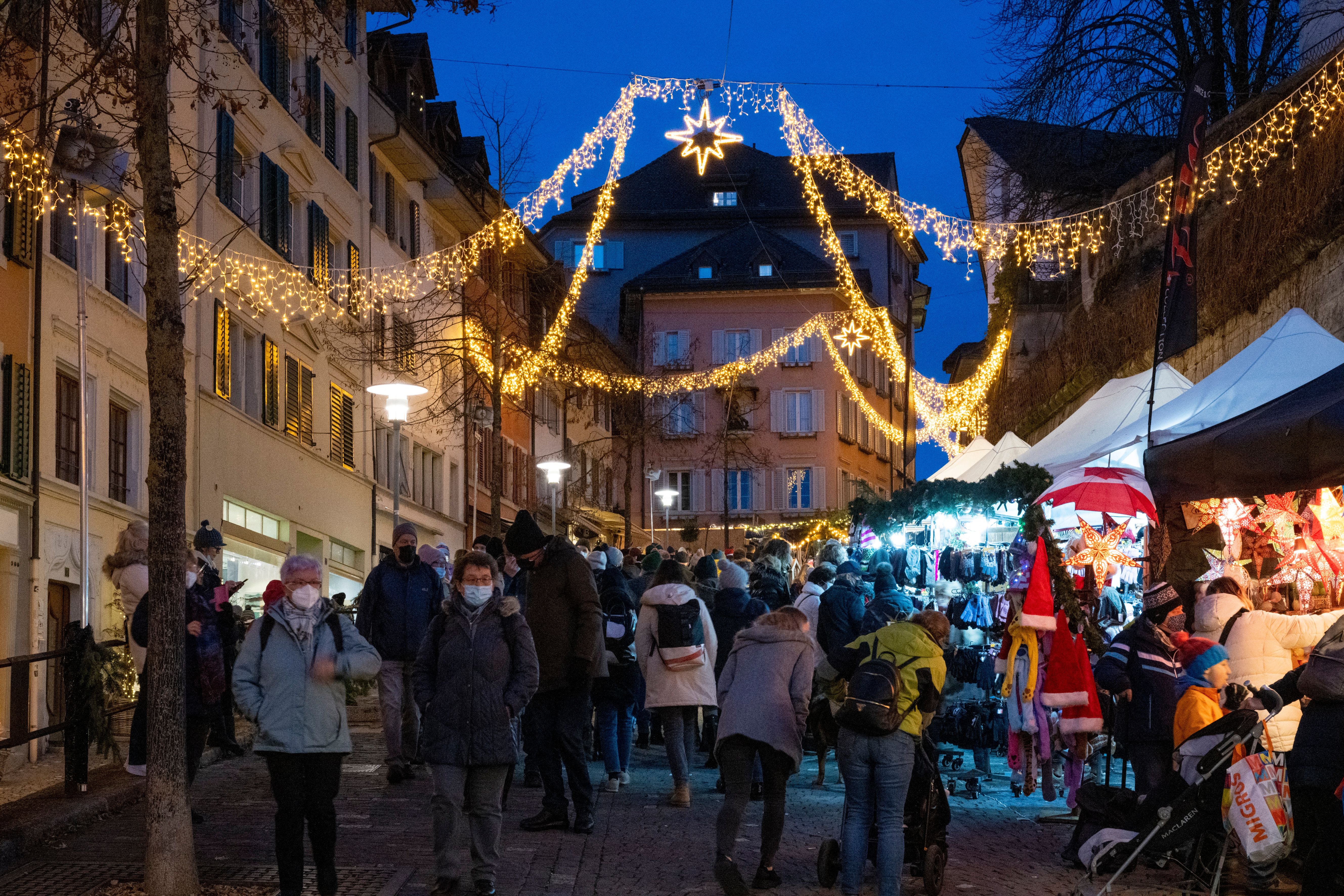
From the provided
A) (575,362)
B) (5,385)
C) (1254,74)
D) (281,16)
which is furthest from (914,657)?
(575,362)

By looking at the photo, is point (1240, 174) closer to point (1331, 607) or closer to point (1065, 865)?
point (1331, 607)

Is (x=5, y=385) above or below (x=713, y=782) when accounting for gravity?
above

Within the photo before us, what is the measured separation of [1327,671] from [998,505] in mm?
8137

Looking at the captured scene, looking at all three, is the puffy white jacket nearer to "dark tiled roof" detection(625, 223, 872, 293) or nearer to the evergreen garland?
the evergreen garland

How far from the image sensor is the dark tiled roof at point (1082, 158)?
106ft

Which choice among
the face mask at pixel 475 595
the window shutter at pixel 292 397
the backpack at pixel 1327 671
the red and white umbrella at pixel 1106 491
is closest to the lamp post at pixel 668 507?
the window shutter at pixel 292 397

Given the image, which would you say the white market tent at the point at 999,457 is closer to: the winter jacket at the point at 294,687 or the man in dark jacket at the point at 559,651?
the man in dark jacket at the point at 559,651

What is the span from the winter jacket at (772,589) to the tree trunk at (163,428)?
762cm

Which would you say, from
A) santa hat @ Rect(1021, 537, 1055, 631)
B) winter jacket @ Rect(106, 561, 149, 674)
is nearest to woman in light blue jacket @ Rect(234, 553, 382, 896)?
winter jacket @ Rect(106, 561, 149, 674)

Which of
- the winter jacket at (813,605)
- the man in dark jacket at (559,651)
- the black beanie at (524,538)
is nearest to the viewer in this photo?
the man in dark jacket at (559,651)

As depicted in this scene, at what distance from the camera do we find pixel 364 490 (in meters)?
34.3

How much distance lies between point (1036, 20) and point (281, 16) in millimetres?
23952

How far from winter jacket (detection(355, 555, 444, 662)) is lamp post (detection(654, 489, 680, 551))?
23.4 m

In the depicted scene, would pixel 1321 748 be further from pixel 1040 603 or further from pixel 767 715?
pixel 1040 603
